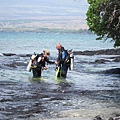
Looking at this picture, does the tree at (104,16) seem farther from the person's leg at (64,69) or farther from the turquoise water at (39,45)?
the turquoise water at (39,45)

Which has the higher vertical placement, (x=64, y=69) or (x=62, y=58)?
(x=62, y=58)

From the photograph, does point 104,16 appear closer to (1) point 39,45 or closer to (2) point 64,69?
(2) point 64,69

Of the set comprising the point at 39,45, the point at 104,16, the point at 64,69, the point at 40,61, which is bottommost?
the point at 39,45

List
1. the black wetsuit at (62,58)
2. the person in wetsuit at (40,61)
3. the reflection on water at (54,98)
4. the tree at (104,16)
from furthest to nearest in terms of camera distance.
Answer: the black wetsuit at (62,58), the person in wetsuit at (40,61), the tree at (104,16), the reflection on water at (54,98)

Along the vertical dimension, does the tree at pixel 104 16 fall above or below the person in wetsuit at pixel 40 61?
above

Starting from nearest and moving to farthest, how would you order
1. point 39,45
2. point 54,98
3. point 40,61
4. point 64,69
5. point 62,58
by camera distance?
point 54,98
point 40,61
point 62,58
point 64,69
point 39,45

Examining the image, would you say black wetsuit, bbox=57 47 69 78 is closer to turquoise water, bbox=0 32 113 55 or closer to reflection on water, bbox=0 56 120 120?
reflection on water, bbox=0 56 120 120

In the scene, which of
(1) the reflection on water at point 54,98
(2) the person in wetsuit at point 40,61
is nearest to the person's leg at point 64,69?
(1) the reflection on water at point 54,98

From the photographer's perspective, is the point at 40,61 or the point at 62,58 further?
the point at 62,58

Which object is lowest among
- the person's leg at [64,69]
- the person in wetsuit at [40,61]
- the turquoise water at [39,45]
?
the turquoise water at [39,45]

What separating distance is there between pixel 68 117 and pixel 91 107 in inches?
81.6

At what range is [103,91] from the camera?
19.4 meters

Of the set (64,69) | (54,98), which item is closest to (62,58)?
(64,69)

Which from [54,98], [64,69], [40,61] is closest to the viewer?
[54,98]
